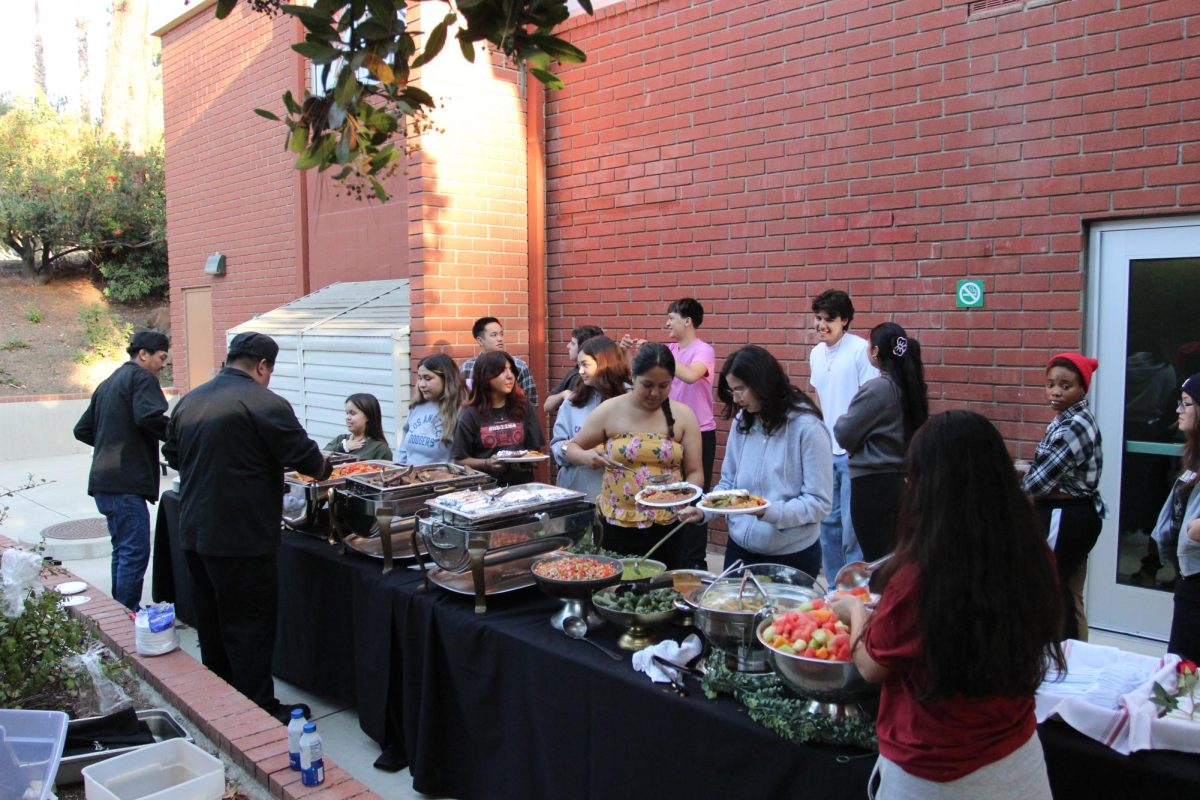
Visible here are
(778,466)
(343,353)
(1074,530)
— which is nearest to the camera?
(778,466)

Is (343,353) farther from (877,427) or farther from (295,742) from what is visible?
(295,742)

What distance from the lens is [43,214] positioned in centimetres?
1872

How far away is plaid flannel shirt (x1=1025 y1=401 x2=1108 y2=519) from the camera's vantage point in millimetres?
3875

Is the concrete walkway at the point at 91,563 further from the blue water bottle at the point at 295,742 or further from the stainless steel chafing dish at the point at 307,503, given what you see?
the blue water bottle at the point at 295,742

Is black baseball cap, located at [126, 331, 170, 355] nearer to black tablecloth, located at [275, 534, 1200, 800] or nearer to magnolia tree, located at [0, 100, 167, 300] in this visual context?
black tablecloth, located at [275, 534, 1200, 800]

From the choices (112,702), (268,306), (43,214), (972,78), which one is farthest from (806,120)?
(43,214)

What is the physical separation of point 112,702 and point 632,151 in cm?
521

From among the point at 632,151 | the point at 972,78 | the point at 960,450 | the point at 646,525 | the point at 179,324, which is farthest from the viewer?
the point at 179,324

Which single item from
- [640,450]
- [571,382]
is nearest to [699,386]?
[571,382]

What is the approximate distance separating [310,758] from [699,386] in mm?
3793

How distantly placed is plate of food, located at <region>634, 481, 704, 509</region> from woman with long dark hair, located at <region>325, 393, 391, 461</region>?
210 cm

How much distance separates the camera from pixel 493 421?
16.4 feet

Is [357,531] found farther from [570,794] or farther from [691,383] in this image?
[691,383]

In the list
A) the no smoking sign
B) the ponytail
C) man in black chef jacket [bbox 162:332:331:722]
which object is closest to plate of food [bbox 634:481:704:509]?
the ponytail
